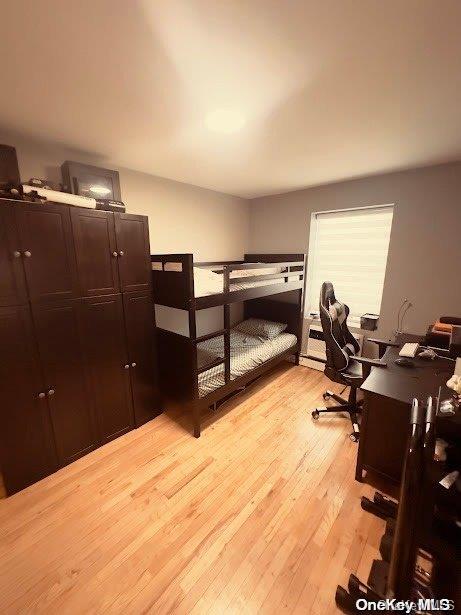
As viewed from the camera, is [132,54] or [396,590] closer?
[396,590]

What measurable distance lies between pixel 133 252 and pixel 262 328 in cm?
200

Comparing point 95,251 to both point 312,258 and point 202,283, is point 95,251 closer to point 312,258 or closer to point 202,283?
point 202,283

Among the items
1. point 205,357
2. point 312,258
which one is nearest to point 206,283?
point 205,357

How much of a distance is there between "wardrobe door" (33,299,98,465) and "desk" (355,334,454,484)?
208cm

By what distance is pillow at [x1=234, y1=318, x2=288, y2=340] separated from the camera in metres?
3.36

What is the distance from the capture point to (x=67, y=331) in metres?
1.82

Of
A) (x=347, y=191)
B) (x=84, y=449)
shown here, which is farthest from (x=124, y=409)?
(x=347, y=191)

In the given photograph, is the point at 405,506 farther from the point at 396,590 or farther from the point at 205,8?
the point at 205,8

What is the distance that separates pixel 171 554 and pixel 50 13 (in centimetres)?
252

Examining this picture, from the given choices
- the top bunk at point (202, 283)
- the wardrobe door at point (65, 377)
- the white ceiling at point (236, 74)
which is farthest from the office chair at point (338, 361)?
the wardrobe door at point (65, 377)

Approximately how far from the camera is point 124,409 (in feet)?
7.35

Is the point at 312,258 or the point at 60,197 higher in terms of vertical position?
the point at 60,197

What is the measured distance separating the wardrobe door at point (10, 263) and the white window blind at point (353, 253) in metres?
3.22

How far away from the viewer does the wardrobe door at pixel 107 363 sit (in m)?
1.94
